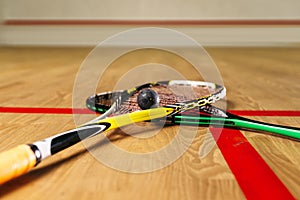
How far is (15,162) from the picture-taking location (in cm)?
61

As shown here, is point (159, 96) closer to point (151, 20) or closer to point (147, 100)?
point (147, 100)

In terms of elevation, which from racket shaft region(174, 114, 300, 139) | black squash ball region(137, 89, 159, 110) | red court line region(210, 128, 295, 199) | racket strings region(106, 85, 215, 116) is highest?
black squash ball region(137, 89, 159, 110)

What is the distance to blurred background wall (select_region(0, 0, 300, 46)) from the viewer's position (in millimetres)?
4668

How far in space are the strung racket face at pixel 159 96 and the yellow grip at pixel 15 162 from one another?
273 mm

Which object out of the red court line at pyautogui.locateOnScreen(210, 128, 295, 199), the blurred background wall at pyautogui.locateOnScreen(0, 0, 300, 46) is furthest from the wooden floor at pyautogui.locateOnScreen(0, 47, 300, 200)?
the blurred background wall at pyautogui.locateOnScreen(0, 0, 300, 46)

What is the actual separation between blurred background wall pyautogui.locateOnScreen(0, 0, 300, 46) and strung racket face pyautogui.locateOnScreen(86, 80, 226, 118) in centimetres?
346

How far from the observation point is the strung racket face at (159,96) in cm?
102

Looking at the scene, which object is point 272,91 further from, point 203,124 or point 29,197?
point 29,197

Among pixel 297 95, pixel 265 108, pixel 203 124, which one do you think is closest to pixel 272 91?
pixel 297 95

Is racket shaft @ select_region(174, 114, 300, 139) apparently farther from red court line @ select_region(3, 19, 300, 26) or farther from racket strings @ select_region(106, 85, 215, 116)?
red court line @ select_region(3, 19, 300, 26)

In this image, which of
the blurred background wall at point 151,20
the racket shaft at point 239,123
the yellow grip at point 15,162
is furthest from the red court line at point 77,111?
the blurred background wall at point 151,20

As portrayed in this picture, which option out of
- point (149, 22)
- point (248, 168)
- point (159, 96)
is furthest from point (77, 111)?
point (149, 22)

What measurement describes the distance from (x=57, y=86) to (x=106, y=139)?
0.97 meters

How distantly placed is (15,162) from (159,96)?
0.57 m
